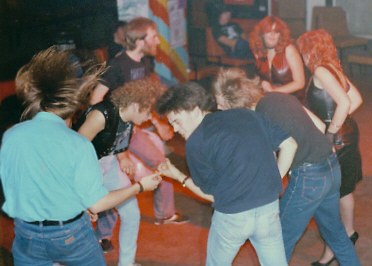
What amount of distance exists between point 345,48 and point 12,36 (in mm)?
2467

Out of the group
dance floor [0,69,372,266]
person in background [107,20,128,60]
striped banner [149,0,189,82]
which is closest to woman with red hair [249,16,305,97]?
dance floor [0,69,372,266]

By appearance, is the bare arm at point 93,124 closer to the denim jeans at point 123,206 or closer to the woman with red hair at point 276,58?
the denim jeans at point 123,206

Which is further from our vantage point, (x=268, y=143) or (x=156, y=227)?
(x=156, y=227)

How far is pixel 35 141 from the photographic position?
170 cm

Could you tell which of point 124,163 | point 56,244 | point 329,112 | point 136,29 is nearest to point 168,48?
point 136,29

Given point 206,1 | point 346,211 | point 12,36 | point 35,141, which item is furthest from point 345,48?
point 35,141

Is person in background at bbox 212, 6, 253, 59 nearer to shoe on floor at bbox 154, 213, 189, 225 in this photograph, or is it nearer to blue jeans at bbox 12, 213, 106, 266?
shoe on floor at bbox 154, 213, 189, 225

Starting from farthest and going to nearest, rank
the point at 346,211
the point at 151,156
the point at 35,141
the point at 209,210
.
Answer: the point at 209,210 → the point at 151,156 → the point at 346,211 → the point at 35,141

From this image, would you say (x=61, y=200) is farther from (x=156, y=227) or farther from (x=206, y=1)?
(x=206, y=1)

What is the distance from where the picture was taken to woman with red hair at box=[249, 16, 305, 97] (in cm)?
313

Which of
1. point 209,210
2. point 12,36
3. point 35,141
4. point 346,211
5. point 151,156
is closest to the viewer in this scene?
point 35,141

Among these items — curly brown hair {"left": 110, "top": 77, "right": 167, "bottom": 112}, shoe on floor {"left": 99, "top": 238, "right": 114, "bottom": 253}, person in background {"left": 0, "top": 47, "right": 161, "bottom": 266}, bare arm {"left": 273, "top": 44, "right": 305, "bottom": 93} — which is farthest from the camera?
bare arm {"left": 273, "top": 44, "right": 305, "bottom": 93}

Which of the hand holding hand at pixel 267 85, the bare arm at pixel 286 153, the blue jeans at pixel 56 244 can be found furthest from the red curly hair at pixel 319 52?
the blue jeans at pixel 56 244

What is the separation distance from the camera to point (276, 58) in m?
3.17
